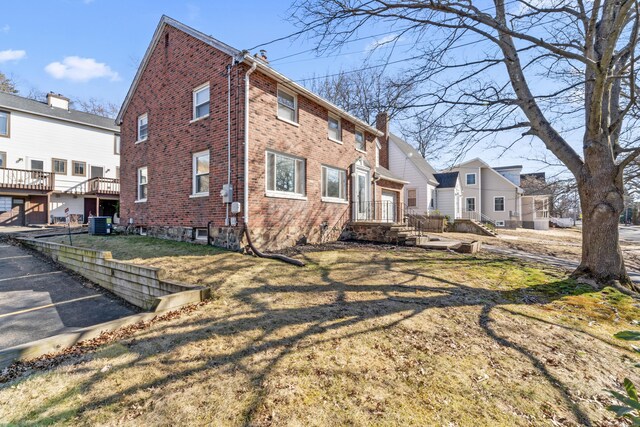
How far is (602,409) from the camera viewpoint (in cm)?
253

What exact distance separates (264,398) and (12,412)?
2.02m

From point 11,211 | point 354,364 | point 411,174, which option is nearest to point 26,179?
point 11,211

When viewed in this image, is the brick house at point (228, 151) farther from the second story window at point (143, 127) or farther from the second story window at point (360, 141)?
the second story window at point (360, 141)

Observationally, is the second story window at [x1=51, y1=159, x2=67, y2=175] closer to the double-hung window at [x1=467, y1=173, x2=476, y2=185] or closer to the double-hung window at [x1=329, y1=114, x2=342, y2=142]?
the double-hung window at [x1=329, y1=114, x2=342, y2=142]

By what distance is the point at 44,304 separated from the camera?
6.18 metres

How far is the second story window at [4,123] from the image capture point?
728 inches

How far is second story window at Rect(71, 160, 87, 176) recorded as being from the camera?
21.4 m

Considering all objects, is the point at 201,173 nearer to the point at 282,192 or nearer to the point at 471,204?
the point at 282,192

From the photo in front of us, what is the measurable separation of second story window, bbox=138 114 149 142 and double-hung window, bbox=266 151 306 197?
21.1 feet

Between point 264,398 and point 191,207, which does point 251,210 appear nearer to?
point 191,207

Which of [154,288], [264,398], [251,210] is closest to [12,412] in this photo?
[264,398]

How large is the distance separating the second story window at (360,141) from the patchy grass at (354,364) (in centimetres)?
966

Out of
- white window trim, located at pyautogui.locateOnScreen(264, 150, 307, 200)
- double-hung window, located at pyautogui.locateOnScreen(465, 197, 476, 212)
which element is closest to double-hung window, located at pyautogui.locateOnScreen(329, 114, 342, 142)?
white window trim, located at pyautogui.locateOnScreen(264, 150, 307, 200)

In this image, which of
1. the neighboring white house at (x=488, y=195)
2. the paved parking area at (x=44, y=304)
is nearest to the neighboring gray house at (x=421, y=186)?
the neighboring white house at (x=488, y=195)
